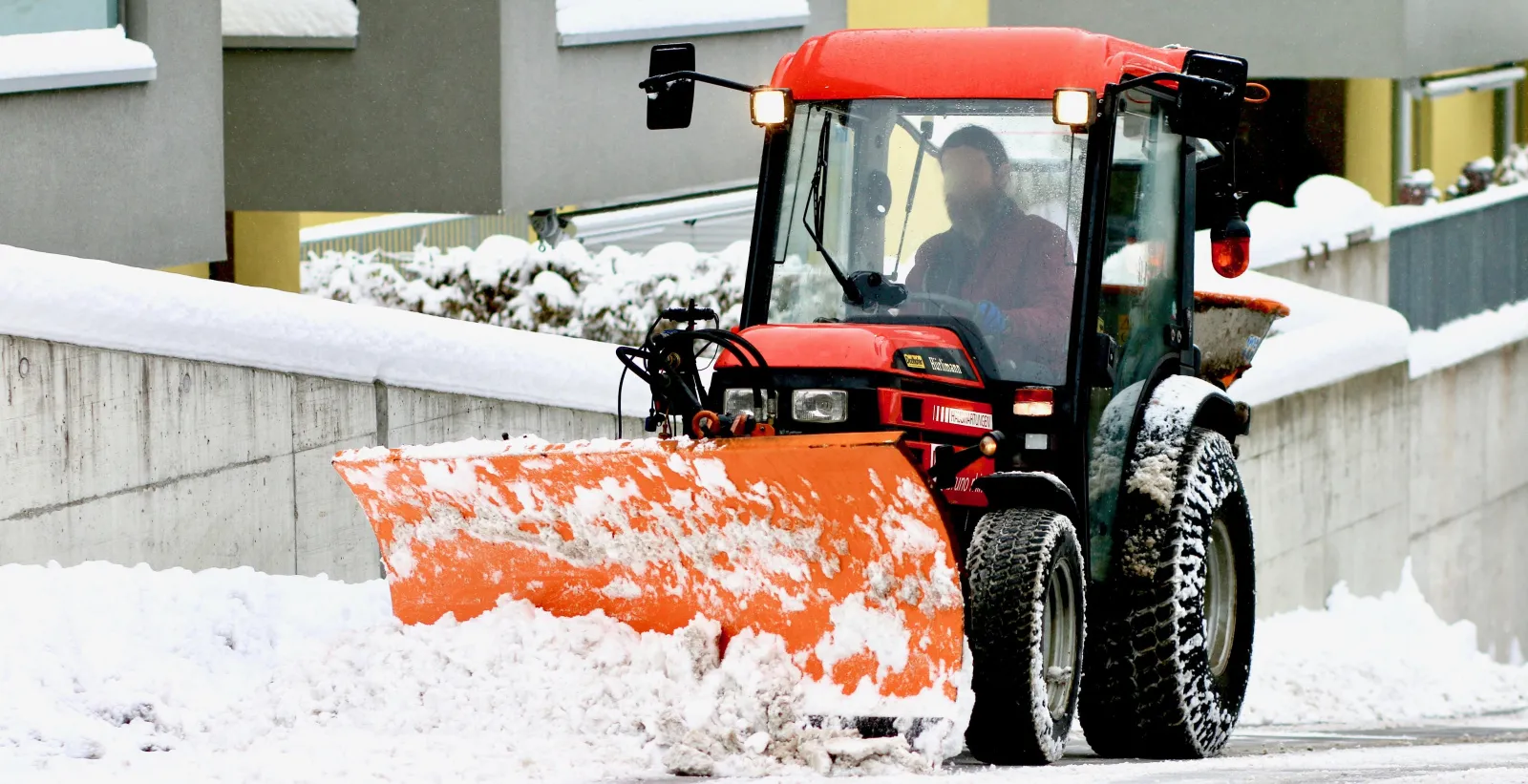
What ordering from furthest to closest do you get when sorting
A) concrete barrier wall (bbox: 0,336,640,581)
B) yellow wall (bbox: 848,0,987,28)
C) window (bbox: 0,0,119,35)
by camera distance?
yellow wall (bbox: 848,0,987,28)
window (bbox: 0,0,119,35)
concrete barrier wall (bbox: 0,336,640,581)

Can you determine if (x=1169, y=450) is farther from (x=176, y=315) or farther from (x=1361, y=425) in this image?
(x=1361, y=425)

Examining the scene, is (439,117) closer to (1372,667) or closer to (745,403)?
(1372,667)

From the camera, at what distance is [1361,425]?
1427 cm

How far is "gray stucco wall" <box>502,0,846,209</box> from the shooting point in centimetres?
1317

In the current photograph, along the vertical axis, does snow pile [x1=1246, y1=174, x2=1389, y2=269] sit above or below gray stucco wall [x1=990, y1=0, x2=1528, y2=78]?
below

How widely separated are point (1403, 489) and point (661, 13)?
617 cm

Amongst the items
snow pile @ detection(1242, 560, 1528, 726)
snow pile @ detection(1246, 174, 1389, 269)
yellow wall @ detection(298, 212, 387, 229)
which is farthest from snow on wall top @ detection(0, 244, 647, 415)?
yellow wall @ detection(298, 212, 387, 229)

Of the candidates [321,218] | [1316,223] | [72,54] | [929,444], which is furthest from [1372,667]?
[321,218]

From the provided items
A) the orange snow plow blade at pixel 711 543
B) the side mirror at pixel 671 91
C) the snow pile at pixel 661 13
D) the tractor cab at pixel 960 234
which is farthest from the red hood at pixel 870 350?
the snow pile at pixel 661 13

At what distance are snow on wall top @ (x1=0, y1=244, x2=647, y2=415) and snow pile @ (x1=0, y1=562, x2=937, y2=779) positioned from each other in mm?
872

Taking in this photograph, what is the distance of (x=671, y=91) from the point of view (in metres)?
6.90

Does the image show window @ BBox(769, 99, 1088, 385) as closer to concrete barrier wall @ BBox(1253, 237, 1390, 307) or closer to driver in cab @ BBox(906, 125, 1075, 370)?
driver in cab @ BBox(906, 125, 1075, 370)

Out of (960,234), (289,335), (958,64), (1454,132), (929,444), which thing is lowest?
(929,444)

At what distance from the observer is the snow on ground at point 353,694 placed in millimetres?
5664
